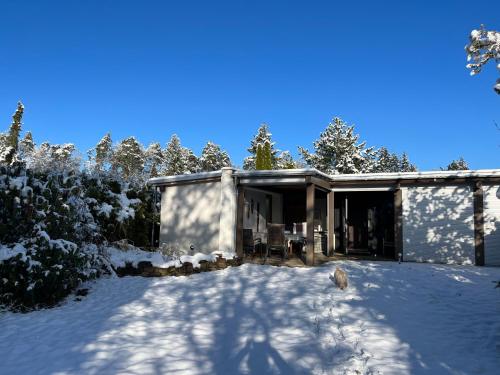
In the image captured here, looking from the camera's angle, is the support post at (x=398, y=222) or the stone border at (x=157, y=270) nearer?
the stone border at (x=157, y=270)

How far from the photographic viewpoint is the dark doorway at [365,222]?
15656mm

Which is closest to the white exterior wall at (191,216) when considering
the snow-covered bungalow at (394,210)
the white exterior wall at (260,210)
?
the snow-covered bungalow at (394,210)

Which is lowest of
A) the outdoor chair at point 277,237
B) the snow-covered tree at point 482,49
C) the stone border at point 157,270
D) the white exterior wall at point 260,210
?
the stone border at point 157,270

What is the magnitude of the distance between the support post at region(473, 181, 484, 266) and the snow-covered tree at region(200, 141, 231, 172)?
3589cm

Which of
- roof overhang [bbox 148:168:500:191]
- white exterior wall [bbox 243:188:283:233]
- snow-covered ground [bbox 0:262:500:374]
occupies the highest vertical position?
roof overhang [bbox 148:168:500:191]

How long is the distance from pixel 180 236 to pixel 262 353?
31.0ft

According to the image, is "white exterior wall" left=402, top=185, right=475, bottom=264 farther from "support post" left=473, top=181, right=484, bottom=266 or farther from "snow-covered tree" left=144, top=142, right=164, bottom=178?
"snow-covered tree" left=144, top=142, right=164, bottom=178

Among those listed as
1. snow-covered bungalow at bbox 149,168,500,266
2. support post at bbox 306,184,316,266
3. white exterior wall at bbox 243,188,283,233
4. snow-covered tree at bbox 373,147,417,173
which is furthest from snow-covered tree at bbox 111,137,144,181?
support post at bbox 306,184,316,266

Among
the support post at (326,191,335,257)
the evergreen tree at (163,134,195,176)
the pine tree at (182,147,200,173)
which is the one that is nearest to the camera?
the support post at (326,191,335,257)

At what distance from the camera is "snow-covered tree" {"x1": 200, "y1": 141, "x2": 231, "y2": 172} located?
155 ft

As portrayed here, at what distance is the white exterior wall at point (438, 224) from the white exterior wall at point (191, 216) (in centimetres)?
619

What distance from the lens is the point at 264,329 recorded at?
574 centimetres

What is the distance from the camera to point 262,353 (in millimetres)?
4887

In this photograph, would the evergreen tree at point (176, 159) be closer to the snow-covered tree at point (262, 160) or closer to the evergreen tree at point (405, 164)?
the snow-covered tree at point (262, 160)
